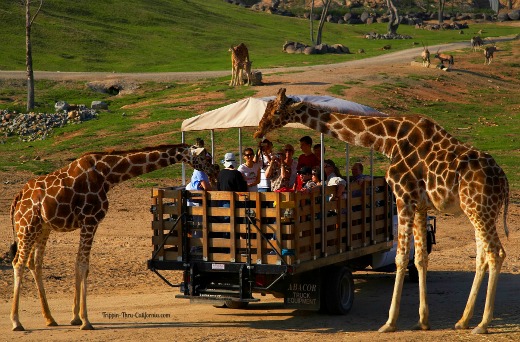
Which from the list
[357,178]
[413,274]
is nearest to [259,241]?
[357,178]

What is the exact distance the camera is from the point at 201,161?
1499cm

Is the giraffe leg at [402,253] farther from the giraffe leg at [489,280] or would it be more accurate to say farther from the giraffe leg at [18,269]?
the giraffe leg at [18,269]

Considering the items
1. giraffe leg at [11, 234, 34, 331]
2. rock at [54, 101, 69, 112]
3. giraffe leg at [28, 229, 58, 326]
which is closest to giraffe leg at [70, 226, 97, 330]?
giraffe leg at [28, 229, 58, 326]

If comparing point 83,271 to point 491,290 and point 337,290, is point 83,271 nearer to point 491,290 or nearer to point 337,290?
point 337,290

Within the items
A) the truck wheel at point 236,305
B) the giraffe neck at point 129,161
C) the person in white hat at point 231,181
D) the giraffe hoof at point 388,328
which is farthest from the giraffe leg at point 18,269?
the giraffe hoof at point 388,328

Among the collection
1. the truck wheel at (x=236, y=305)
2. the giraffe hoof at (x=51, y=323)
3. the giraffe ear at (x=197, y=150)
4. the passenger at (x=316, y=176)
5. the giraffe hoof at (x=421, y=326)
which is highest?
the giraffe ear at (x=197, y=150)

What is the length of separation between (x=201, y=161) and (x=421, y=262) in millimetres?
3511

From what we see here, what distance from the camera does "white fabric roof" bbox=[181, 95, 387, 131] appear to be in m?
15.3

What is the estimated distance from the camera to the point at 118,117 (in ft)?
124

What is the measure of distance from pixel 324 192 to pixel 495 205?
239cm

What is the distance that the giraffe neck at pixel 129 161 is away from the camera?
579 inches

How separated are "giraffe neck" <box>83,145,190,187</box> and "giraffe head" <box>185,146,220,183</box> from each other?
6cm

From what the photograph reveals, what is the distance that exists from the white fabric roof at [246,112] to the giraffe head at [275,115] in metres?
0.43

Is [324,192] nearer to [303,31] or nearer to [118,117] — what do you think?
[118,117]
